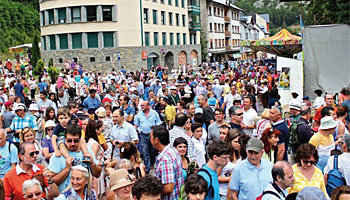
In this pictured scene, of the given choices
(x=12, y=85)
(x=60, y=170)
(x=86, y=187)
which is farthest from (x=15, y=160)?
(x=12, y=85)

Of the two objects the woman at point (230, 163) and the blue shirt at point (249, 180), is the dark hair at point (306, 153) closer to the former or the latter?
the blue shirt at point (249, 180)

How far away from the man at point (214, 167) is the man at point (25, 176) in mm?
1852

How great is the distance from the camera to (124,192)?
4.64 metres

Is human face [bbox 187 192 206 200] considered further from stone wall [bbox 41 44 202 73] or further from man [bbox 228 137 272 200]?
stone wall [bbox 41 44 202 73]

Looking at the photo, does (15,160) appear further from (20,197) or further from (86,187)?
(86,187)

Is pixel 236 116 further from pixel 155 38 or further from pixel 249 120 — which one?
pixel 155 38

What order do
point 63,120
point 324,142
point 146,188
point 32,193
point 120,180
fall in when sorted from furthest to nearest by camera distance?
point 63,120, point 324,142, point 120,180, point 32,193, point 146,188

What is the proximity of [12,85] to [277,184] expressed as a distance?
16.5 meters

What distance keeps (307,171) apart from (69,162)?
3032 mm

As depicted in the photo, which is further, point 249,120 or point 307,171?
point 249,120

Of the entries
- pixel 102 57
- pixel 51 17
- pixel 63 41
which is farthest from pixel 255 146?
pixel 51 17

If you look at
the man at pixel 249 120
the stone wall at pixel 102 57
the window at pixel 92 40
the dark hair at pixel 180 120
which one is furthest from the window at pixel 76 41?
the dark hair at pixel 180 120

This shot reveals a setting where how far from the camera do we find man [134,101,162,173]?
31.7 feet

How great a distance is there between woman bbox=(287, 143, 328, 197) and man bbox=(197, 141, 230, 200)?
0.89 metres
